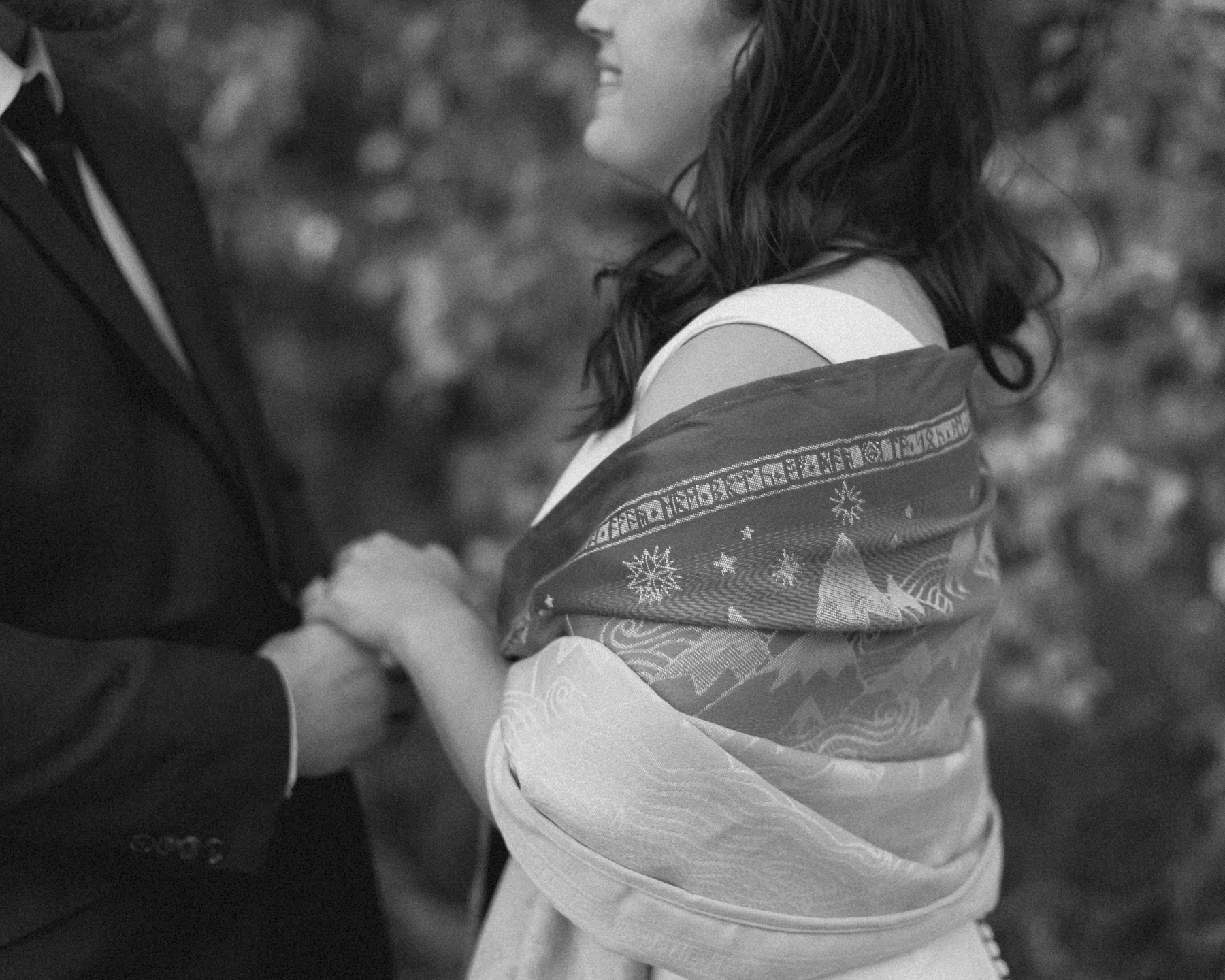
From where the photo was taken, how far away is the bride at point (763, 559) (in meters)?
1.21

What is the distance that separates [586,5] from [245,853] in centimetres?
101

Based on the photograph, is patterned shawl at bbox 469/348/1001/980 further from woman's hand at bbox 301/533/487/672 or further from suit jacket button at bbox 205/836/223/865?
suit jacket button at bbox 205/836/223/865

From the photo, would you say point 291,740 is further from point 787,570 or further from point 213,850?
point 787,570

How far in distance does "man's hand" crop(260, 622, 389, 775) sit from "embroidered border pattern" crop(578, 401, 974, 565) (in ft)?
1.58

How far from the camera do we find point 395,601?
1583 mm

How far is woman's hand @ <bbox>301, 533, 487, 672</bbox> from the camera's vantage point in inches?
60.0

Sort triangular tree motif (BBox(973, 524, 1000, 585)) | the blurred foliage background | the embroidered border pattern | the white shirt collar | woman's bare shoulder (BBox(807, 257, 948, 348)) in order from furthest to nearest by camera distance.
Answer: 1. the blurred foliage background
2. the white shirt collar
3. triangular tree motif (BBox(973, 524, 1000, 585))
4. woman's bare shoulder (BBox(807, 257, 948, 348))
5. the embroidered border pattern

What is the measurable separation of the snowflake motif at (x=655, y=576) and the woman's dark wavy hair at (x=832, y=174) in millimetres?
220

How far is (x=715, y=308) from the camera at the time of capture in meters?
1.29

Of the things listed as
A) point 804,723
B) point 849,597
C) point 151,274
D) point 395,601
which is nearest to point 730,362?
point 849,597

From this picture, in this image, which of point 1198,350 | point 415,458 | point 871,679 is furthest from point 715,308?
point 415,458

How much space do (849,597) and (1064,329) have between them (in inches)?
63.8

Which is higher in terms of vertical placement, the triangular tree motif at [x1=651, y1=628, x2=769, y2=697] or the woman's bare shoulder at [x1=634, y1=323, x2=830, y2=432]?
the woman's bare shoulder at [x1=634, y1=323, x2=830, y2=432]

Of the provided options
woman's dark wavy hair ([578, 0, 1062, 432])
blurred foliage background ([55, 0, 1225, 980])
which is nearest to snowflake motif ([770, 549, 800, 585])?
woman's dark wavy hair ([578, 0, 1062, 432])
